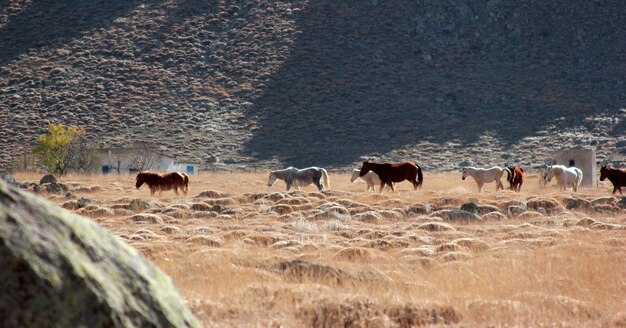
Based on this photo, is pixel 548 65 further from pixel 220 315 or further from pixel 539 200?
pixel 220 315

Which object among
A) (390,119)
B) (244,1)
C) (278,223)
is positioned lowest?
(278,223)

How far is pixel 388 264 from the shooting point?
1454 centimetres

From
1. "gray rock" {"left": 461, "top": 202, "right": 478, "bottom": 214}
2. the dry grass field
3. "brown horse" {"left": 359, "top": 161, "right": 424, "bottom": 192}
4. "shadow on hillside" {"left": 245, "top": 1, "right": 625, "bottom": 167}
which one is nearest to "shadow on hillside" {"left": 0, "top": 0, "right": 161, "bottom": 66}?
"shadow on hillside" {"left": 245, "top": 1, "right": 625, "bottom": 167}

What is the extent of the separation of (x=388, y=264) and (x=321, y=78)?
86292 mm

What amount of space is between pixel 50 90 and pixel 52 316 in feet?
307

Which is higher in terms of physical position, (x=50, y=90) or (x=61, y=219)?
(x=50, y=90)

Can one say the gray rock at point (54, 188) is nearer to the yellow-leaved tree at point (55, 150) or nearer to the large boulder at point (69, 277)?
the yellow-leaved tree at point (55, 150)

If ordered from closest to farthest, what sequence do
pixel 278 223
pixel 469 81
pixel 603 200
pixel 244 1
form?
pixel 278 223
pixel 603 200
pixel 469 81
pixel 244 1

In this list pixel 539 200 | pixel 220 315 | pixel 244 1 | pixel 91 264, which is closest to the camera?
pixel 91 264

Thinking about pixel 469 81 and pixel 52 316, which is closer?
pixel 52 316

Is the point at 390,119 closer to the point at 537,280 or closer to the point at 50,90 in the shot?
the point at 50,90

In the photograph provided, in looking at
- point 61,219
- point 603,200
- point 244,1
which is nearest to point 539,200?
point 603,200

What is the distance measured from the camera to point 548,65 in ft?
339

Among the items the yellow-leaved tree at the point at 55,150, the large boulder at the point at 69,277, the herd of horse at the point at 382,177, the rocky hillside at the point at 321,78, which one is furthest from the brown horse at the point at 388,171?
the rocky hillside at the point at 321,78
